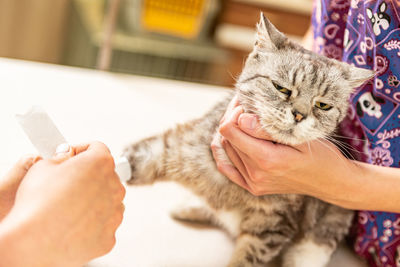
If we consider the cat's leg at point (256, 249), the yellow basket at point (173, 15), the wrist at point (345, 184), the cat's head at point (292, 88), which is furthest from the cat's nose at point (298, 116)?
the yellow basket at point (173, 15)

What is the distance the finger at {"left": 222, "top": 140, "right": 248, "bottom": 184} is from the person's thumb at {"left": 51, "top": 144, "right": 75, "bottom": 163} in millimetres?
384

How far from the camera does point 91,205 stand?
1.88 feet

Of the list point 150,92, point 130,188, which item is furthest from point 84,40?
point 130,188

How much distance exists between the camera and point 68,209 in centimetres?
54

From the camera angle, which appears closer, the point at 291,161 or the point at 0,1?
the point at 291,161

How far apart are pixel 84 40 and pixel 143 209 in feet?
6.32

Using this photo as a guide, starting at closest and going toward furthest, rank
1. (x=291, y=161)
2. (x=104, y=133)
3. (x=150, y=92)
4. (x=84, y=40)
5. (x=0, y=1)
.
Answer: (x=291, y=161) → (x=104, y=133) → (x=150, y=92) → (x=0, y=1) → (x=84, y=40)

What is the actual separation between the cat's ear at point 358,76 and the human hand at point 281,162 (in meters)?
0.16

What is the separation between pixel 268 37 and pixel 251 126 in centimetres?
23

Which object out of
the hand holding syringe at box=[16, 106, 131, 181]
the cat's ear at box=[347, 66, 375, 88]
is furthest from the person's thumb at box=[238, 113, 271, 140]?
the hand holding syringe at box=[16, 106, 131, 181]

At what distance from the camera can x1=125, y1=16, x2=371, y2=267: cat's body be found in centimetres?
83

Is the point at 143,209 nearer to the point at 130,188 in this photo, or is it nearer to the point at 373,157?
the point at 130,188

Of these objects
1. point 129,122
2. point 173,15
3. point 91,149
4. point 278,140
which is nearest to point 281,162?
point 278,140

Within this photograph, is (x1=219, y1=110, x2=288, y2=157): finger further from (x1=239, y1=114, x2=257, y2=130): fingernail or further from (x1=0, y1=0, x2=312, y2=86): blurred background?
(x1=0, y1=0, x2=312, y2=86): blurred background
